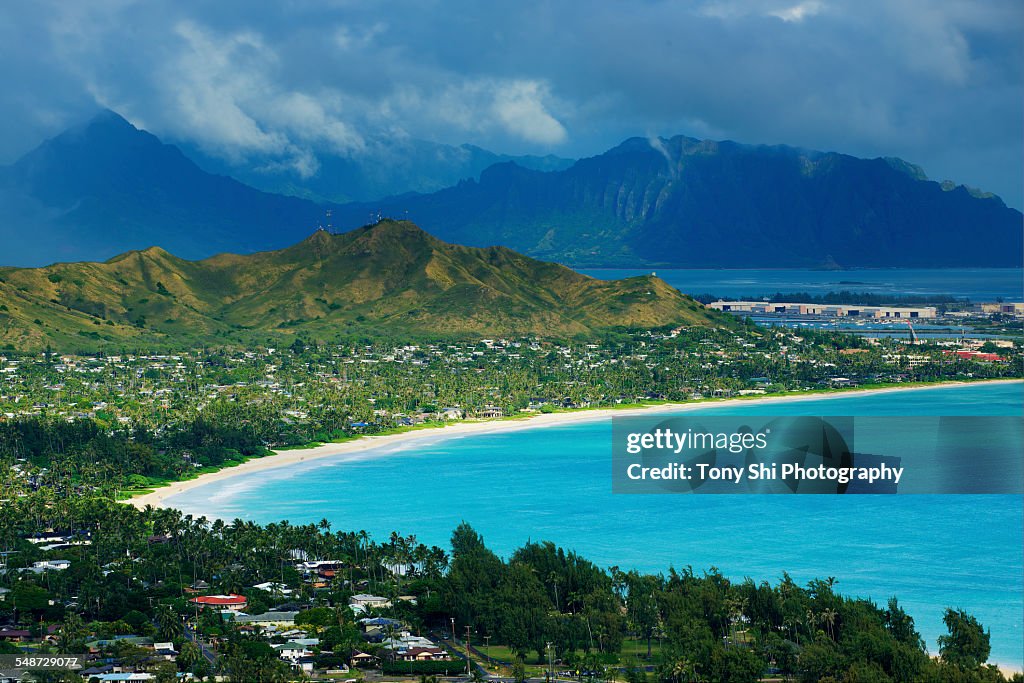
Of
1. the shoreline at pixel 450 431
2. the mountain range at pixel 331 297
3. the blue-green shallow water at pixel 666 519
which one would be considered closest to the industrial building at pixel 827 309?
the mountain range at pixel 331 297

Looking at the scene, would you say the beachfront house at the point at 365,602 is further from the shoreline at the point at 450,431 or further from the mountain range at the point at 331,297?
the mountain range at the point at 331,297

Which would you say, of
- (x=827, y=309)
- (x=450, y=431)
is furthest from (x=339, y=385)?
(x=827, y=309)

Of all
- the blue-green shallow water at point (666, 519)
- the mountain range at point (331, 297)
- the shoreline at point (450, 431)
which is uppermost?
the mountain range at point (331, 297)

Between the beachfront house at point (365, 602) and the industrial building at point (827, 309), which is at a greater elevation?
the industrial building at point (827, 309)

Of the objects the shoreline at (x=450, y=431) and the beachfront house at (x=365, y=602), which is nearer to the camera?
the beachfront house at (x=365, y=602)

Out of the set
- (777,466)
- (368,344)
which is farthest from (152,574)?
(368,344)

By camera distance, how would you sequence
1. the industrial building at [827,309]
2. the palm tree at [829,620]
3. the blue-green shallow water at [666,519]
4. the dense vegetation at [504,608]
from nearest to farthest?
the dense vegetation at [504,608], the palm tree at [829,620], the blue-green shallow water at [666,519], the industrial building at [827,309]

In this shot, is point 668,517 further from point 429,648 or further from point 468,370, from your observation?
point 468,370
